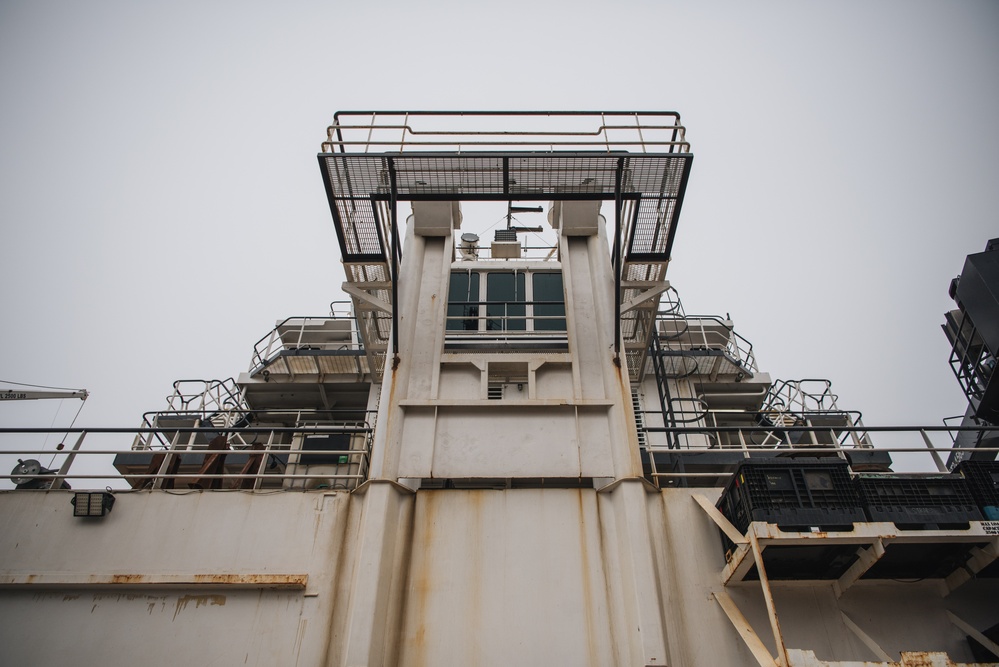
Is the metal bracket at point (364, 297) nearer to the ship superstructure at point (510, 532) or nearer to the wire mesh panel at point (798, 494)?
the ship superstructure at point (510, 532)

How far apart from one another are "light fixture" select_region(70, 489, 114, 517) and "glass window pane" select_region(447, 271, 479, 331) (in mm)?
6359

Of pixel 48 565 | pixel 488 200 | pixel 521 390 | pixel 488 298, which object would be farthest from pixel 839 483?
pixel 48 565

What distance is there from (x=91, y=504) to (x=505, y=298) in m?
8.35

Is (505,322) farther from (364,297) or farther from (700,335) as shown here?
(700,335)

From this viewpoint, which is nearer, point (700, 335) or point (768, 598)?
point (768, 598)

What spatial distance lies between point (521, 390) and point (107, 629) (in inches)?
298

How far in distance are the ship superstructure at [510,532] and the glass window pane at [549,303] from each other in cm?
56

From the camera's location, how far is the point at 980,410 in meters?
14.4

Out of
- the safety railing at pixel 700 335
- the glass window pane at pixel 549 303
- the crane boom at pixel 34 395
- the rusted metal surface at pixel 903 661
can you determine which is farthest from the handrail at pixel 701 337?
the crane boom at pixel 34 395

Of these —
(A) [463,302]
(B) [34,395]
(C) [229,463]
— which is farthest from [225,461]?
(B) [34,395]

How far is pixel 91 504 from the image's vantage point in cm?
873

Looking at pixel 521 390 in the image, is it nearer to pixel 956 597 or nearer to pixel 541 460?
pixel 541 460

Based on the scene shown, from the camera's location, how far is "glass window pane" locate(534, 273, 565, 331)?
11.5 meters

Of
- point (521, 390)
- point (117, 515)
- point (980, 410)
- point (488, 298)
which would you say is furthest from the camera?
point (980, 410)
